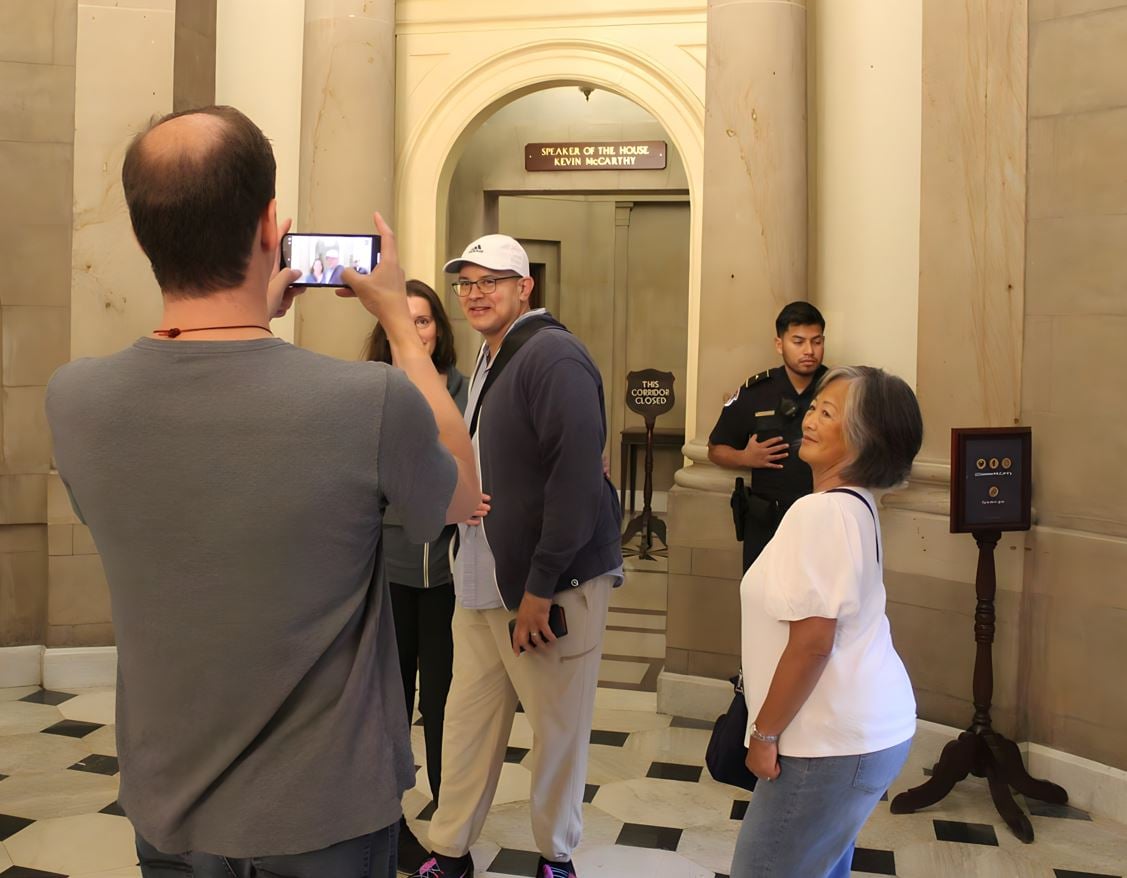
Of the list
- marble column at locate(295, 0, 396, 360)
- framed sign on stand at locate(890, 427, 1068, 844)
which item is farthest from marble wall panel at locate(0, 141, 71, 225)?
framed sign on stand at locate(890, 427, 1068, 844)

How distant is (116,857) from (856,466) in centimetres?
289

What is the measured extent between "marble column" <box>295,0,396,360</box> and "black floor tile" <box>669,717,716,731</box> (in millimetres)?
2569

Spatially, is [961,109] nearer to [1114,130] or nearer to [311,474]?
[1114,130]

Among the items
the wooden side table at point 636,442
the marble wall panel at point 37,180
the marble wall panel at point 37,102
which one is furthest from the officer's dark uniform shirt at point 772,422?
the wooden side table at point 636,442

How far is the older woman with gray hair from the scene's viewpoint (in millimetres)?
2264

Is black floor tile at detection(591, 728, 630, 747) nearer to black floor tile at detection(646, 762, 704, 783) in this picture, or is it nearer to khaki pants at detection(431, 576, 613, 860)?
black floor tile at detection(646, 762, 704, 783)

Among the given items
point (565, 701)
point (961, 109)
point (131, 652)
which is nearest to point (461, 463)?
point (131, 652)

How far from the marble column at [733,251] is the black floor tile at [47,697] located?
2.87 meters

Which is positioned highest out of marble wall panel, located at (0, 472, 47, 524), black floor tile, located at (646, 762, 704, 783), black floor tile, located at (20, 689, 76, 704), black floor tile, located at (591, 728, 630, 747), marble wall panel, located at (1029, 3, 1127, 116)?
marble wall panel, located at (1029, 3, 1127, 116)

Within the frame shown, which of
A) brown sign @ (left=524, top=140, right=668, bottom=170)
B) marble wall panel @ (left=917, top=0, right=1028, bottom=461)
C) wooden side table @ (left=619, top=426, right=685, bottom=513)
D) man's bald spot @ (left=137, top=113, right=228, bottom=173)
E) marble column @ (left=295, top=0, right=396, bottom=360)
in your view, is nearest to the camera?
man's bald spot @ (left=137, top=113, right=228, bottom=173)

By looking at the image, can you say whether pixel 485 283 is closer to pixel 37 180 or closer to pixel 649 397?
pixel 37 180

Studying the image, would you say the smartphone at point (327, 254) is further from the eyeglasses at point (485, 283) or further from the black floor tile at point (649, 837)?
the black floor tile at point (649, 837)

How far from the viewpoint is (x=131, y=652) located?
156cm

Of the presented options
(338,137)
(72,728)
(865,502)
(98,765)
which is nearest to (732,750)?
(865,502)
